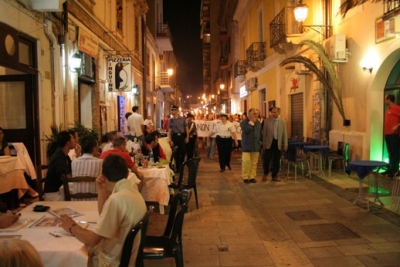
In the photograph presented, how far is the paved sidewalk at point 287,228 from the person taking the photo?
5152 mm

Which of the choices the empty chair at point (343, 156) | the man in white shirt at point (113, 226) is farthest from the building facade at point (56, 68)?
the empty chair at point (343, 156)

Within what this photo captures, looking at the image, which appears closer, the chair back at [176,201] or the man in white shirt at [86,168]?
the chair back at [176,201]

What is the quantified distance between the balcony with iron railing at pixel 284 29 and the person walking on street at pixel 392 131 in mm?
6241

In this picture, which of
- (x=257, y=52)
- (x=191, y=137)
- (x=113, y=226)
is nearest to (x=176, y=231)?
(x=113, y=226)

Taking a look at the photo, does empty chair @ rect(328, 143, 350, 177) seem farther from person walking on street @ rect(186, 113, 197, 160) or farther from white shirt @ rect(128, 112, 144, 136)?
white shirt @ rect(128, 112, 144, 136)

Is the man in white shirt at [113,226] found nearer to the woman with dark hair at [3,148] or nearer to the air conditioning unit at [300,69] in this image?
the woman with dark hair at [3,148]

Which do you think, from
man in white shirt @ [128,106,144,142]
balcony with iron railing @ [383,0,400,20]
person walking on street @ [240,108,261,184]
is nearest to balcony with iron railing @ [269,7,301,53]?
balcony with iron railing @ [383,0,400,20]

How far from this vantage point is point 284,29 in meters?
15.2

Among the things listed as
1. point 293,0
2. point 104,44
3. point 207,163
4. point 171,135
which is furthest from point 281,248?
point 293,0

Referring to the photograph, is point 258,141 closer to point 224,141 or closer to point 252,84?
point 224,141

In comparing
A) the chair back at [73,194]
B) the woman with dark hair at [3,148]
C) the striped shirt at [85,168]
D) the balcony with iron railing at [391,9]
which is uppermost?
the balcony with iron railing at [391,9]

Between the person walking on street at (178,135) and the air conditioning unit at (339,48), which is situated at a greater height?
the air conditioning unit at (339,48)

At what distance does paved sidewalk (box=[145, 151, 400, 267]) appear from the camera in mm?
5152

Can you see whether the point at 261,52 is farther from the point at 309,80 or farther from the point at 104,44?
the point at 104,44
